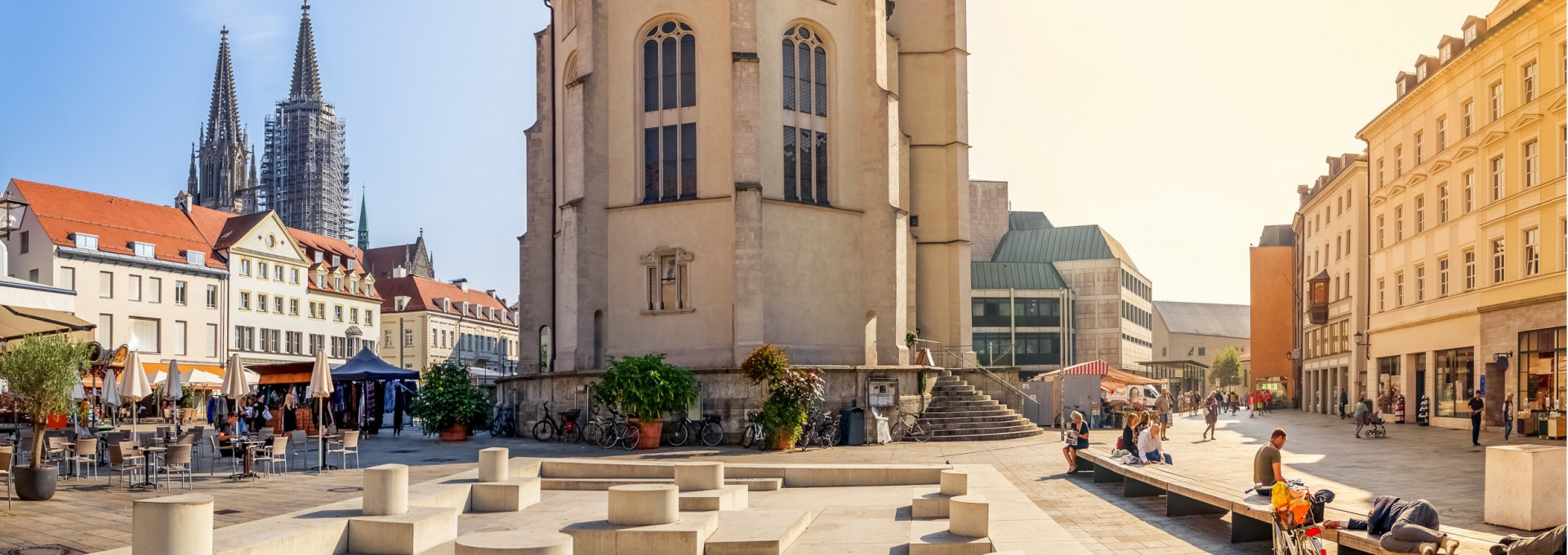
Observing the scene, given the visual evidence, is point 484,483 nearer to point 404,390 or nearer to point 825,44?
point 825,44

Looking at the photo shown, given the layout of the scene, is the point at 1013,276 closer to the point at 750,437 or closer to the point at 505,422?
the point at 505,422

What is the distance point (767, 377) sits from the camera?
31.0 m

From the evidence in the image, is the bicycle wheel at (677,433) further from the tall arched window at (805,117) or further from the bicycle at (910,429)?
the tall arched window at (805,117)

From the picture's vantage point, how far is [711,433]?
1232 inches

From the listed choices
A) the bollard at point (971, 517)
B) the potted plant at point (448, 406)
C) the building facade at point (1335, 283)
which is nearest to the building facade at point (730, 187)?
the potted plant at point (448, 406)

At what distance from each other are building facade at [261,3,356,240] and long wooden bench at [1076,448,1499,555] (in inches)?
4918

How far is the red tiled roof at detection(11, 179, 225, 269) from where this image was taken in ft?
214

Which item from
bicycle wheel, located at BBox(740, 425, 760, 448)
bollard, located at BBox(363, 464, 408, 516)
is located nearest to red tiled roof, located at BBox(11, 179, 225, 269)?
bicycle wheel, located at BBox(740, 425, 760, 448)

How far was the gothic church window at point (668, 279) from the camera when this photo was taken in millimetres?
35906

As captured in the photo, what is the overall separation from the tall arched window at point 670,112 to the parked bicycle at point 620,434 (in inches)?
315

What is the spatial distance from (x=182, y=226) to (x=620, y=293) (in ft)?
164

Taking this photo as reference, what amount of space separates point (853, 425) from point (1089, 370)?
48.5ft

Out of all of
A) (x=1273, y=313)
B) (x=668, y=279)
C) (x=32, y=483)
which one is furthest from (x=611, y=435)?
(x=1273, y=313)

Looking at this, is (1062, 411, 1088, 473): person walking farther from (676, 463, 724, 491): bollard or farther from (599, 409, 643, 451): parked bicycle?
(599, 409, 643, 451): parked bicycle
